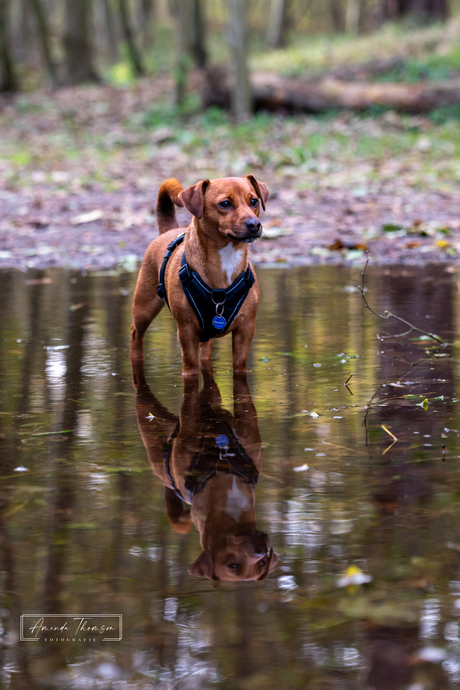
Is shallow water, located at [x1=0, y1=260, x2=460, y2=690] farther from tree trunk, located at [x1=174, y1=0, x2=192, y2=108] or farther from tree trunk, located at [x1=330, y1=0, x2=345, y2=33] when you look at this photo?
tree trunk, located at [x1=330, y1=0, x2=345, y2=33]

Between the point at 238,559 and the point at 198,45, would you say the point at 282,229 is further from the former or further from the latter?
the point at 198,45

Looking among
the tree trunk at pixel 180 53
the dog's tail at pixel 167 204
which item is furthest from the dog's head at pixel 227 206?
the tree trunk at pixel 180 53

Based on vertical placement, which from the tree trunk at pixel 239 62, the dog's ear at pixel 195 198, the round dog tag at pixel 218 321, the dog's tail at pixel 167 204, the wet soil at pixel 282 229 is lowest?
the wet soil at pixel 282 229

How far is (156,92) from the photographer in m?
27.8

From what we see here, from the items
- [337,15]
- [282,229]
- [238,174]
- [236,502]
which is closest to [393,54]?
[238,174]

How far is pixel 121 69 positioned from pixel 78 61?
4.19 metres

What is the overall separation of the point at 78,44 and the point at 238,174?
53.4 ft

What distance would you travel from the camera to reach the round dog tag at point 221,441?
403 centimetres

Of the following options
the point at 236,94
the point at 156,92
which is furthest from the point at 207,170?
the point at 156,92

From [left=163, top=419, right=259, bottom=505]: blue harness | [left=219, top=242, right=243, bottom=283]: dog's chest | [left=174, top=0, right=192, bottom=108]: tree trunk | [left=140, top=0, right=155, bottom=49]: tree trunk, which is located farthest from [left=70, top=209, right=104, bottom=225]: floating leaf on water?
[left=140, top=0, right=155, bottom=49]: tree trunk

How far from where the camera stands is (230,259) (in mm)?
4895

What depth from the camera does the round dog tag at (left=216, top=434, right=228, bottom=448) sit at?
4029 mm

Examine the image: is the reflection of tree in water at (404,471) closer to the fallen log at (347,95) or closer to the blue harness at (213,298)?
the blue harness at (213,298)

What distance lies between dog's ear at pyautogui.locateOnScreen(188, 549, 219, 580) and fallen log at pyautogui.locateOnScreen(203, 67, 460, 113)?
62.1 feet
